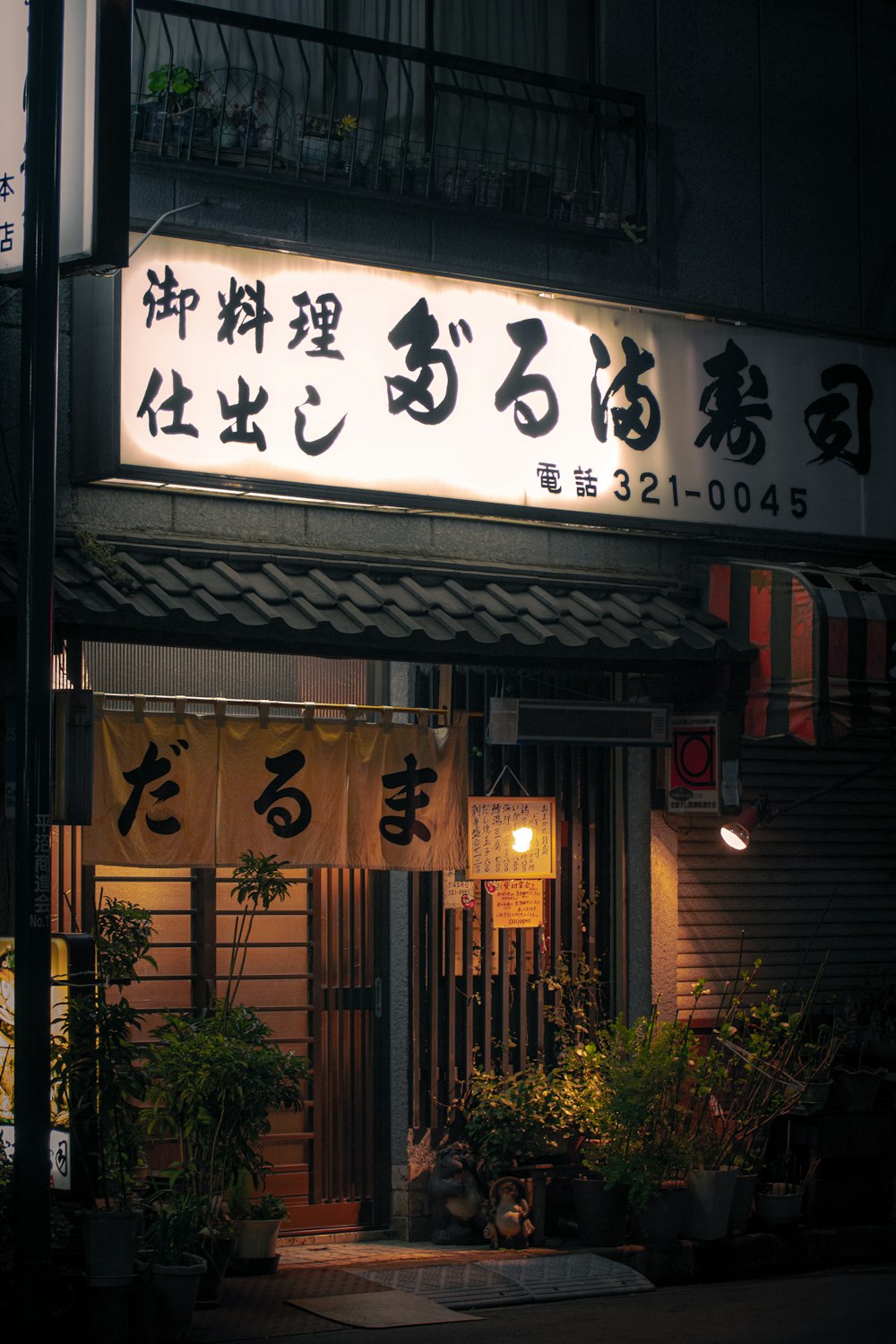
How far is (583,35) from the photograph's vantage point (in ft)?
45.5

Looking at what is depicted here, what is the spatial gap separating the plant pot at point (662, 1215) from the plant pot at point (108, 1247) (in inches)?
155

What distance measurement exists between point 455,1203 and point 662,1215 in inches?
57.1

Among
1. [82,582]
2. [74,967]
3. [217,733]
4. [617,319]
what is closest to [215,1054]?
[74,967]

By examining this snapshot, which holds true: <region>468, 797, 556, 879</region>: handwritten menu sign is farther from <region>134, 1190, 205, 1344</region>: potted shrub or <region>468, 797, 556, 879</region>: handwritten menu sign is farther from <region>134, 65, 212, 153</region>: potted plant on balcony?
<region>134, 65, 212, 153</region>: potted plant on balcony

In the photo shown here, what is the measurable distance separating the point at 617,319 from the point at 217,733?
4.59 m

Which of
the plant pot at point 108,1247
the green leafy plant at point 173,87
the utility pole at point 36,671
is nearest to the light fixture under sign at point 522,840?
the plant pot at point 108,1247

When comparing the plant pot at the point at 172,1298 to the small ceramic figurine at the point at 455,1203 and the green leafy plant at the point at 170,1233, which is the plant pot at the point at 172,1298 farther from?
the small ceramic figurine at the point at 455,1203

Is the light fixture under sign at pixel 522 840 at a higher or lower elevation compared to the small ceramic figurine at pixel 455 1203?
higher

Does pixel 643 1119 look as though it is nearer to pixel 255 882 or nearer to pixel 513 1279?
pixel 513 1279

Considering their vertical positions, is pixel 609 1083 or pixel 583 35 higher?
pixel 583 35

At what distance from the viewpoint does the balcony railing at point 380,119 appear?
11.9 m

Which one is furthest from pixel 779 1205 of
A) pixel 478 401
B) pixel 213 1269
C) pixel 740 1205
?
pixel 478 401

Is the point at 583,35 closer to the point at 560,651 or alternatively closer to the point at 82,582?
the point at 560,651

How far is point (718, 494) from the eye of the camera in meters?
13.4
